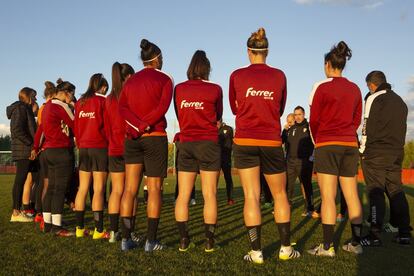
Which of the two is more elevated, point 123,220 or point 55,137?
point 55,137

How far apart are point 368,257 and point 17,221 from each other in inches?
227

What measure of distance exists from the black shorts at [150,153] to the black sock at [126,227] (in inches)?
24.5

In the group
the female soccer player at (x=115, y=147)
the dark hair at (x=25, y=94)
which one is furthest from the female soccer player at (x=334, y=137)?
the dark hair at (x=25, y=94)

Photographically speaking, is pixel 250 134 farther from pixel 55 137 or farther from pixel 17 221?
pixel 17 221

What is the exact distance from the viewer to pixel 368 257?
15.7 feet

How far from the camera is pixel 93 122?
5.86m

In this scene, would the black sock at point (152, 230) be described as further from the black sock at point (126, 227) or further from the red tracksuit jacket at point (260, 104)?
the red tracksuit jacket at point (260, 104)

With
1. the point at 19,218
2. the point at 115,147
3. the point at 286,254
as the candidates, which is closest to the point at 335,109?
the point at 286,254

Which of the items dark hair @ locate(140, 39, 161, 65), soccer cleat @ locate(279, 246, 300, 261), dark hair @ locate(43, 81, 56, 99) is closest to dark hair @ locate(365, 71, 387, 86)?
soccer cleat @ locate(279, 246, 300, 261)

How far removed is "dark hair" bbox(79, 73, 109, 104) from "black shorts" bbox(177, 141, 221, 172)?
1.79 meters

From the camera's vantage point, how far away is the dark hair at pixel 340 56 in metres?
5.03

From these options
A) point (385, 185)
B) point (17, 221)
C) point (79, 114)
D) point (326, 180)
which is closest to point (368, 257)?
point (326, 180)

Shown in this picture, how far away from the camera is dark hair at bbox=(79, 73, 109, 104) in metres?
6.00

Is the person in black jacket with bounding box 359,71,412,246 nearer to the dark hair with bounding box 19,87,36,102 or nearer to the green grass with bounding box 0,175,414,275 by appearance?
the green grass with bounding box 0,175,414,275
